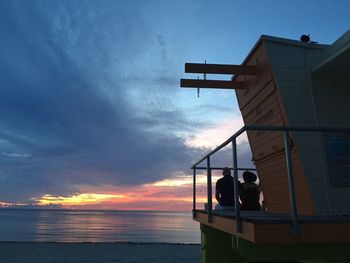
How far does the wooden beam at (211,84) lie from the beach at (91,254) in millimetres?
11923

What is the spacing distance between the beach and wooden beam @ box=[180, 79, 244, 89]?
39.1 feet

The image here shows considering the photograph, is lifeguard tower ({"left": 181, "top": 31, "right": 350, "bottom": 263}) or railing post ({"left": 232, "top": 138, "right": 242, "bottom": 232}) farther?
lifeguard tower ({"left": 181, "top": 31, "right": 350, "bottom": 263})

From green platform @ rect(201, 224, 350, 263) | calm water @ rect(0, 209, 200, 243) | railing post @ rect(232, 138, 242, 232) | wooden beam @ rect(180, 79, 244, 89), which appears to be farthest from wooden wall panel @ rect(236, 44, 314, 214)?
calm water @ rect(0, 209, 200, 243)

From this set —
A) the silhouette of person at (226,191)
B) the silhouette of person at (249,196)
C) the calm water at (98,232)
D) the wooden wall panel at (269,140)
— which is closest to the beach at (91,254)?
the silhouette of person at (226,191)

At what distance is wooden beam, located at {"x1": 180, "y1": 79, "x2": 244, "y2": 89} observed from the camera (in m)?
9.14

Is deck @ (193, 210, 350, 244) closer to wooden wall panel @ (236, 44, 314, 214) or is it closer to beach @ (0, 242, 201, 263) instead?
wooden wall panel @ (236, 44, 314, 214)

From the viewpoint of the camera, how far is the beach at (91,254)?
61.0ft

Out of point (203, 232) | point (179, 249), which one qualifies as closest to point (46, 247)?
point (179, 249)

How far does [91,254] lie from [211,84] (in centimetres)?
1538

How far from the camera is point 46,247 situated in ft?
77.7

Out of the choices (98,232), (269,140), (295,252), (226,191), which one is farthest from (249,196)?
(98,232)

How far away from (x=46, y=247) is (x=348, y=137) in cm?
2213

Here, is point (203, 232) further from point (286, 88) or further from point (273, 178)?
point (286, 88)

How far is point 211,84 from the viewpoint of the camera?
926 cm
